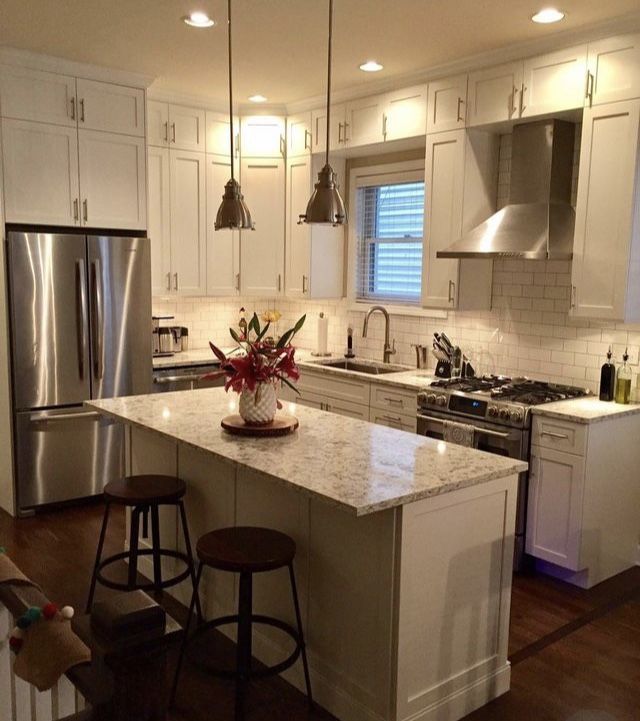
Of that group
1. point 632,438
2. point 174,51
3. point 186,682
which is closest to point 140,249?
point 174,51

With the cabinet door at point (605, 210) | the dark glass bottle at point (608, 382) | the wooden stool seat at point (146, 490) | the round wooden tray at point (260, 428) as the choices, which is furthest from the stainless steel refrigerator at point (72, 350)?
the dark glass bottle at point (608, 382)

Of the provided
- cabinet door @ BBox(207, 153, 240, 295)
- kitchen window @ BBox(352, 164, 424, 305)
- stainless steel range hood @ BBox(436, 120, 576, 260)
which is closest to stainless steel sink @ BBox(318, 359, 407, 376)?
kitchen window @ BBox(352, 164, 424, 305)

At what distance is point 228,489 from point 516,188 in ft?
8.17

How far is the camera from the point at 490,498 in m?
2.57

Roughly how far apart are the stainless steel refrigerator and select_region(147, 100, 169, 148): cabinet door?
2.75 feet

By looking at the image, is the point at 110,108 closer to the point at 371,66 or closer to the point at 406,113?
the point at 371,66

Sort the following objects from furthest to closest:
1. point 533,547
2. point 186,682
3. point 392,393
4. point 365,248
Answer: point 365,248, point 392,393, point 533,547, point 186,682

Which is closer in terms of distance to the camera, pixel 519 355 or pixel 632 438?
pixel 632 438

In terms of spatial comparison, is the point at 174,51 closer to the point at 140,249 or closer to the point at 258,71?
the point at 258,71

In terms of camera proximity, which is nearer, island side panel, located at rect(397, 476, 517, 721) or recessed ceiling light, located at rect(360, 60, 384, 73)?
island side panel, located at rect(397, 476, 517, 721)

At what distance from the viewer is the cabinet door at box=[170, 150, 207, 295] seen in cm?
530

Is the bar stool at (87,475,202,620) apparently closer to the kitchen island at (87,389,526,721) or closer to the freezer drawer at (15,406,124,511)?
the kitchen island at (87,389,526,721)

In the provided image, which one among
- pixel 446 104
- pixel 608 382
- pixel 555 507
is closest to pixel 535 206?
pixel 446 104

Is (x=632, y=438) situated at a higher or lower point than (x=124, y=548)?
higher
